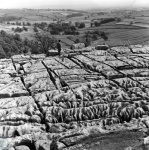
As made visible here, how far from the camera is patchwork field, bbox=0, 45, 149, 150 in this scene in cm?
1415

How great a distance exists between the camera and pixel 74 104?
731 inches

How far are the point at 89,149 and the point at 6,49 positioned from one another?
202 feet

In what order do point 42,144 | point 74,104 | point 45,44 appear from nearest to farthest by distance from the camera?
point 42,144 → point 74,104 → point 45,44

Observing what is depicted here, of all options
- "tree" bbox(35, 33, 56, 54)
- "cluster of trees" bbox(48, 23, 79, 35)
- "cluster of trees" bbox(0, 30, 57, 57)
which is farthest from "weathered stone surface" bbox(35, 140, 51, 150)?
"cluster of trees" bbox(48, 23, 79, 35)

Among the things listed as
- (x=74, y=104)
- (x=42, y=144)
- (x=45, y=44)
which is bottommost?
(x=45, y=44)

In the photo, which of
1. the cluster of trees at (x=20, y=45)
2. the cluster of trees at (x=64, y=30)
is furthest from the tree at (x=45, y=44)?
the cluster of trees at (x=64, y=30)

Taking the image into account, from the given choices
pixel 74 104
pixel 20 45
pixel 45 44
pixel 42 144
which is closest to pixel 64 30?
pixel 20 45

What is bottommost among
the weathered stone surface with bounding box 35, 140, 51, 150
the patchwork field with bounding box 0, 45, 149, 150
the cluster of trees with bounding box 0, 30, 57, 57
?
the cluster of trees with bounding box 0, 30, 57, 57

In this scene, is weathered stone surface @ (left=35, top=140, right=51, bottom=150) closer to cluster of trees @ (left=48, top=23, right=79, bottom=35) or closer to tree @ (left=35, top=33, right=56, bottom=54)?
tree @ (left=35, top=33, right=56, bottom=54)

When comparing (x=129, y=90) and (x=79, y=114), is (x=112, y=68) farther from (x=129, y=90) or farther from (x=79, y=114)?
(x=79, y=114)

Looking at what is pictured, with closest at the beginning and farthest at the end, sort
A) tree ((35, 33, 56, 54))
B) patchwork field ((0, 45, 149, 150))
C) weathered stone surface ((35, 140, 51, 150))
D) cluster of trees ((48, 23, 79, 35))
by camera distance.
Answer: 1. weathered stone surface ((35, 140, 51, 150))
2. patchwork field ((0, 45, 149, 150))
3. tree ((35, 33, 56, 54))
4. cluster of trees ((48, 23, 79, 35))

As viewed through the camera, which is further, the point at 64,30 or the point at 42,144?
the point at 64,30

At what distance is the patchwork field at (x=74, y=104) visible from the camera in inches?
557

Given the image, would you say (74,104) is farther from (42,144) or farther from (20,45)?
(20,45)
